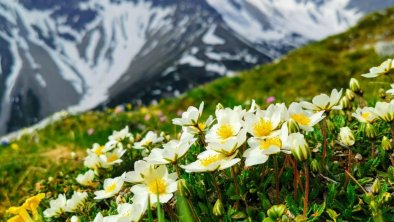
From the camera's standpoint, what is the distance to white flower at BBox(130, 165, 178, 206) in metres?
2.80

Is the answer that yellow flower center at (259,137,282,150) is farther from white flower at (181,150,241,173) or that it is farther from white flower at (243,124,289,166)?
white flower at (181,150,241,173)

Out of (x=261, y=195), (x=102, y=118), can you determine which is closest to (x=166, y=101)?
(x=102, y=118)

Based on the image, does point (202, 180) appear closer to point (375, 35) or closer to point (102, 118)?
point (102, 118)

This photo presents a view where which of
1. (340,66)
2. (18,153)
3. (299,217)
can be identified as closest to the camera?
(299,217)

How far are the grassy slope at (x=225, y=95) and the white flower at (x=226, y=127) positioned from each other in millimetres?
2672

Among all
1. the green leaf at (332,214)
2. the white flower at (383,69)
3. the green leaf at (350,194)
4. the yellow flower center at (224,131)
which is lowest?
the green leaf at (350,194)

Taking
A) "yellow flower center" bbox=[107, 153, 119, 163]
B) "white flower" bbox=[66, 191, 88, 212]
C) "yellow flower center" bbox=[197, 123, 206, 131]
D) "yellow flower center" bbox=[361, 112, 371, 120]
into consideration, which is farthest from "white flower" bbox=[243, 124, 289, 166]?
"yellow flower center" bbox=[107, 153, 119, 163]

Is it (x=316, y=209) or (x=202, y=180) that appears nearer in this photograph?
(x=316, y=209)

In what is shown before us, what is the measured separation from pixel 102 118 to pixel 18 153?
298 centimetres

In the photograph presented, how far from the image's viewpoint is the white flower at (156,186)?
280cm

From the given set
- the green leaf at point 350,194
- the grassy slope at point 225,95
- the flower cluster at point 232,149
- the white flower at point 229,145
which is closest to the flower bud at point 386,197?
the green leaf at point 350,194

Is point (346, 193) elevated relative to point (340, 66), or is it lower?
elevated

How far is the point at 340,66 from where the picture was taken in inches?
928

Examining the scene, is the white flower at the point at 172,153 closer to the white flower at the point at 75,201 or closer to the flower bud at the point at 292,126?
the flower bud at the point at 292,126
